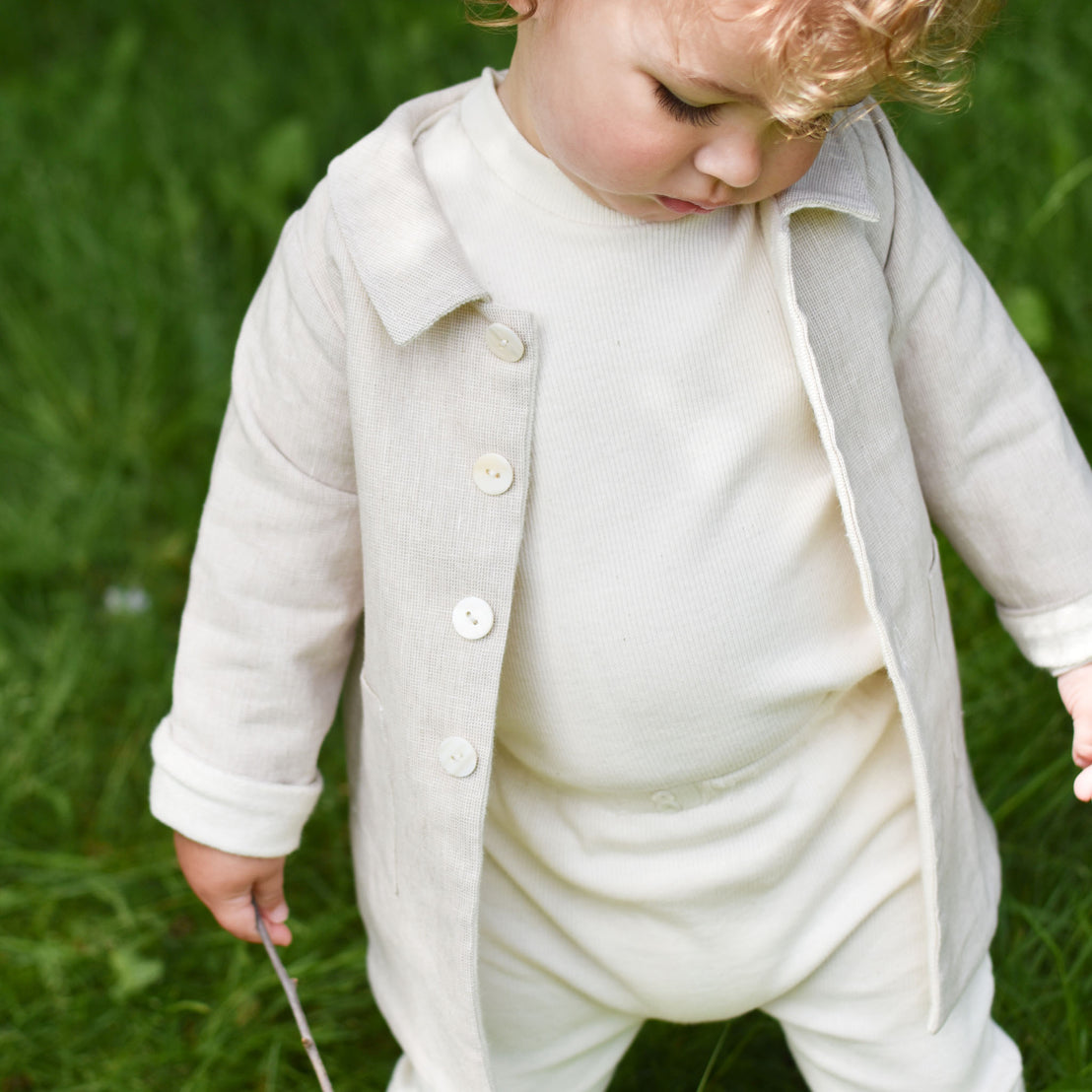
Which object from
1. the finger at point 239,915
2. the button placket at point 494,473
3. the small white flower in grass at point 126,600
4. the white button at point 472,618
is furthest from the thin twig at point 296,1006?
the small white flower in grass at point 126,600

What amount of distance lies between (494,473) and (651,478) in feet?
0.44

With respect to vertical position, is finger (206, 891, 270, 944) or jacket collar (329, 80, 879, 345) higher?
jacket collar (329, 80, 879, 345)

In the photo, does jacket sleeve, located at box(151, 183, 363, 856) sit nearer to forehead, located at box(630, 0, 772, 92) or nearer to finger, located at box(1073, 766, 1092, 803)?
forehead, located at box(630, 0, 772, 92)

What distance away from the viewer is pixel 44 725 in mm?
2248

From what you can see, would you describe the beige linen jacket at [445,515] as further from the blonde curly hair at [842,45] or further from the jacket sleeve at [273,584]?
the blonde curly hair at [842,45]

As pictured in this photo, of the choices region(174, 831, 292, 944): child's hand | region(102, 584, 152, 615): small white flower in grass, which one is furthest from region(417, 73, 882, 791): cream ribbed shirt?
region(102, 584, 152, 615): small white flower in grass

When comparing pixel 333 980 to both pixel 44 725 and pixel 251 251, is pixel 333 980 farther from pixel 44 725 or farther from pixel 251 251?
pixel 251 251

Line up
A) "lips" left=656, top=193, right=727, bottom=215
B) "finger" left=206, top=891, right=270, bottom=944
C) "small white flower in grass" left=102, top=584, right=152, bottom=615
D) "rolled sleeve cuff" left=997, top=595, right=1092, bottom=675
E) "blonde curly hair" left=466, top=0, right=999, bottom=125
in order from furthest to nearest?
"small white flower in grass" left=102, top=584, right=152, bottom=615 < "finger" left=206, top=891, right=270, bottom=944 < "rolled sleeve cuff" left=997, top=595, right=1092, bottom=675 < "lips" left=656, top=193, right=727, bottom=215 < "blonde curly hair" left=466, top=0, right=999, bottom=125

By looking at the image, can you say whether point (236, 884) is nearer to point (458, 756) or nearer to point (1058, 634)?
point (458, 756)

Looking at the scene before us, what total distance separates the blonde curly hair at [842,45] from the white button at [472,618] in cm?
47

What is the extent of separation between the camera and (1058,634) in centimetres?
143

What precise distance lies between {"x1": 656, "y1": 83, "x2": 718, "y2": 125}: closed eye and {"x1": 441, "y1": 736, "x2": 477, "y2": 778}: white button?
0.56 meters

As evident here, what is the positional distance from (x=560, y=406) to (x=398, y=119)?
32cm

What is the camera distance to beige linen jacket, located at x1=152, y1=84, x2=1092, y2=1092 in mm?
1257
